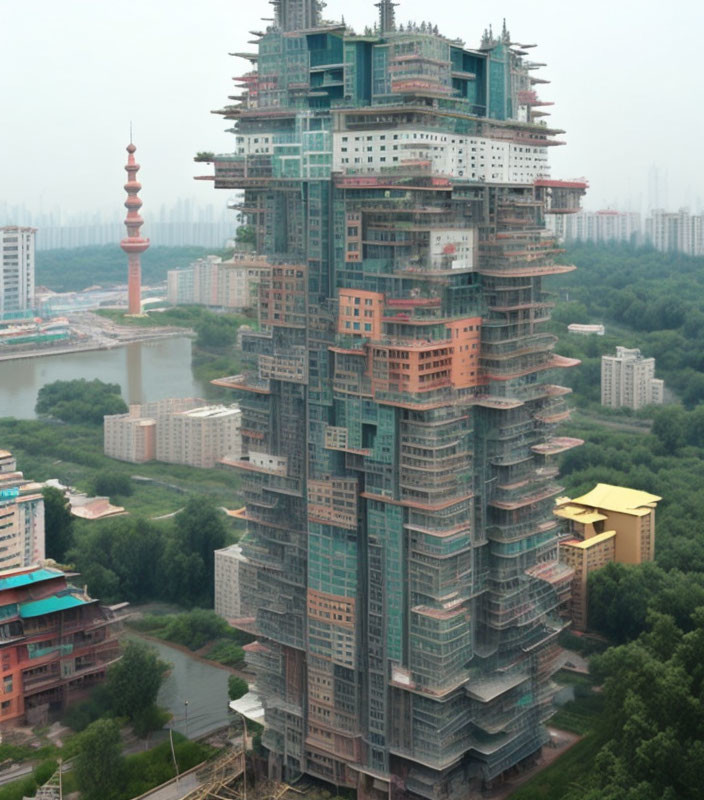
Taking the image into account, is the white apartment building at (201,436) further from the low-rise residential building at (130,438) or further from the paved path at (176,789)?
the paved path at (176,789)

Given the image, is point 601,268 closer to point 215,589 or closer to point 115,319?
point 115,319

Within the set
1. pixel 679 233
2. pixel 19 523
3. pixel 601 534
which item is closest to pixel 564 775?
pixel 601 534

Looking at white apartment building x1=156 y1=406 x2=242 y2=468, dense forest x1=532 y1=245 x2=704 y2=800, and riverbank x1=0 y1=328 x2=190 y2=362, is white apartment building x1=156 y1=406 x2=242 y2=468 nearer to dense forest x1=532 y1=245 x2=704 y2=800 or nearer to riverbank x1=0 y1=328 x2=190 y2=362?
dense forest x1=532 y1=245 x2=704 y2=800

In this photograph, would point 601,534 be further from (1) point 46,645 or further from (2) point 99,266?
(2) point 99,266

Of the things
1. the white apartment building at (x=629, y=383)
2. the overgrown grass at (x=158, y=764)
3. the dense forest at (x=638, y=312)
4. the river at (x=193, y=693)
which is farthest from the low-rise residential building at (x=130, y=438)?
the overgrown grass at (x=158, y=764)

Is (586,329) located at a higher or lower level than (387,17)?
lower

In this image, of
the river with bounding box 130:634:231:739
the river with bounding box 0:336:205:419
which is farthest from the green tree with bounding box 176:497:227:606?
the river with bounding box 0:336:205:419
